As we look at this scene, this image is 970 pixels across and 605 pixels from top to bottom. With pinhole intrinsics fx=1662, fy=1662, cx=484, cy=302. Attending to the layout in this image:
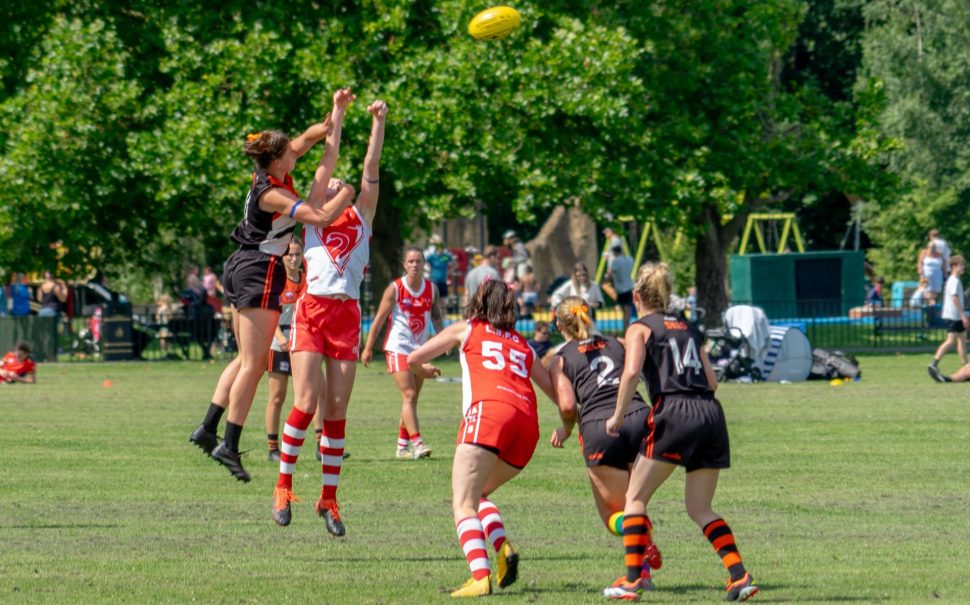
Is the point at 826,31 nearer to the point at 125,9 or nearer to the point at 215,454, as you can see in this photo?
the point at 125,9

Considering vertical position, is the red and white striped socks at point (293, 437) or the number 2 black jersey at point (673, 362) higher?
the number 2 black jersey at point (673, 362)

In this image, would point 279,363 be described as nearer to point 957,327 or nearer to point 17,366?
point 17,366

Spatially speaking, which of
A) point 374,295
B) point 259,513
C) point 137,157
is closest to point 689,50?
point 374,295

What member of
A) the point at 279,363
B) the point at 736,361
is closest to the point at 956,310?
the point at 736,361

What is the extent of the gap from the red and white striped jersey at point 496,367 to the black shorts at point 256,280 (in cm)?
210

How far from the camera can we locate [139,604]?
8086mm

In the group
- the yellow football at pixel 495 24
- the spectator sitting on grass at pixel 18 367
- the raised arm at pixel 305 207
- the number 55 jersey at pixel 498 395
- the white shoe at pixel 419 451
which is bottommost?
the white shoe at pixel 419 451

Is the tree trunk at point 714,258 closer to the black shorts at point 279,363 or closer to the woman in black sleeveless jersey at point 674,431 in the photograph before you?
the black shorts at point 279,363

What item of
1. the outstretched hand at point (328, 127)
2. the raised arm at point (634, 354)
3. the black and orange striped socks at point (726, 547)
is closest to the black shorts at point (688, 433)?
the raised arm at point (634, 354)

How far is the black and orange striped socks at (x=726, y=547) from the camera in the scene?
324 inches

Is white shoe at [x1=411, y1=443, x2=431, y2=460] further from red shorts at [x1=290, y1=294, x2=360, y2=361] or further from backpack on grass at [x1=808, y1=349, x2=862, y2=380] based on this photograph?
backpack on grass at [x1=808, y1=349, x2=862, y2=380]

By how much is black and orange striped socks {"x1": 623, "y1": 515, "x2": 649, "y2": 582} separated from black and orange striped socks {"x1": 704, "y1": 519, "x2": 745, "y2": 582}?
0.32m

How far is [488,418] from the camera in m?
8.56

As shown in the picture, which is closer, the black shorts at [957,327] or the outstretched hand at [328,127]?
the outstretched hand at [328,127]
